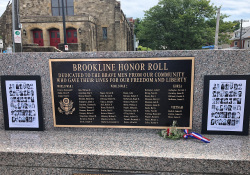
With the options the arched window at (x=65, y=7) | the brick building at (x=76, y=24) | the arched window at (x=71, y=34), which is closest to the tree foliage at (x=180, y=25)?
the brick building at (x=76, y=24)

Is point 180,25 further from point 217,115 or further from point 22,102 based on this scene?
point 22,102

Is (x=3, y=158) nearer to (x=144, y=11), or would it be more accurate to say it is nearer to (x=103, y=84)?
(x=103, y=84)

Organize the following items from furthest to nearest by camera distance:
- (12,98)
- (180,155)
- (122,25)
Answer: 1. (122,25)
2. (12,98)
3. (180,155)

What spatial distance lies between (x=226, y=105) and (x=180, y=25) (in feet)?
84.4

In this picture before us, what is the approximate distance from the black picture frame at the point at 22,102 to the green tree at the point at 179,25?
83.1 ft

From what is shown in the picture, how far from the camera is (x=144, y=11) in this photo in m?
30.8

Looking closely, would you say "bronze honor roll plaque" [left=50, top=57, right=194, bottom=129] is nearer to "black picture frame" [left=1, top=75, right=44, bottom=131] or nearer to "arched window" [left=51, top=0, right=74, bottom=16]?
"black picture frame" [left=1, top=75, right=44, bottom=131]

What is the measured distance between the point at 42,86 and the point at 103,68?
3.41 feet

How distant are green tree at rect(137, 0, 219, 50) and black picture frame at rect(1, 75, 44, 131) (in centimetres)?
2532

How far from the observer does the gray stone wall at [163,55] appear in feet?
9.70

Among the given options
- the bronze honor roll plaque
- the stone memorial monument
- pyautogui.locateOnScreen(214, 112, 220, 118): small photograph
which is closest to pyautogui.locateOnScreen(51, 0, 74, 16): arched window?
the stone memorial monument

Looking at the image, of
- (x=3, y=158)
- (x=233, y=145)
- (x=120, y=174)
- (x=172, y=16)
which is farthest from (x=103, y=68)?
(x=172, y=16)

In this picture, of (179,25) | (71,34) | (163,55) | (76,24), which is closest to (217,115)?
(163,55)

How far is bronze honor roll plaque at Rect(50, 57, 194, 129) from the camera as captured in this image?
10.1 ft
